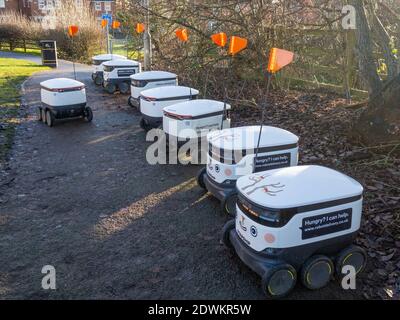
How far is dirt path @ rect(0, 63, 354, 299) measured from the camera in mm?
3762

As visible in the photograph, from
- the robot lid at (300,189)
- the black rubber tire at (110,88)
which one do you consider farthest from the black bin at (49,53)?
the robot lid at (300,189)

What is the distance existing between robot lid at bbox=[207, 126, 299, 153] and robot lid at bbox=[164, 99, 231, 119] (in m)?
1.55

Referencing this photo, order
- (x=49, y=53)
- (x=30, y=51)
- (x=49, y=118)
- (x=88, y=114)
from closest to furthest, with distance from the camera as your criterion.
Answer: (x=49, y=118)
(x=88, y=114)
(x=49, y=53)
(x=30, y=51)

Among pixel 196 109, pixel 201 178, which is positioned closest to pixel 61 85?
pixel 196 109

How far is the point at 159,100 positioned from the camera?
828 cm

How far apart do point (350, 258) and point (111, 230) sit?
105 inches

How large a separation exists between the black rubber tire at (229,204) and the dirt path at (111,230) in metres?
0.13

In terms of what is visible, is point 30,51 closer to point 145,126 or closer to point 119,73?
point 119,73

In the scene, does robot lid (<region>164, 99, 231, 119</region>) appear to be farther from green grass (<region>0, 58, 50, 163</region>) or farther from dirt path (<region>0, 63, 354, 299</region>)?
green grass (<region>0, 58, 50, 163</region>)

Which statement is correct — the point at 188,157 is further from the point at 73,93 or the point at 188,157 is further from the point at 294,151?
the point at 73,93

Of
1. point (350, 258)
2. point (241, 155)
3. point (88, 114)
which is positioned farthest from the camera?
point (88, 114)

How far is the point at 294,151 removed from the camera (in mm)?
5117

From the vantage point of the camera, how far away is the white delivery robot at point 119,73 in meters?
13.0

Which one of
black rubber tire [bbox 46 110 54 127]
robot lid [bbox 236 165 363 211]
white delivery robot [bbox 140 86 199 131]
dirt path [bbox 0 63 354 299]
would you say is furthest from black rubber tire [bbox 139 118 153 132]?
robot lid [bbox 236 165 363 211]
